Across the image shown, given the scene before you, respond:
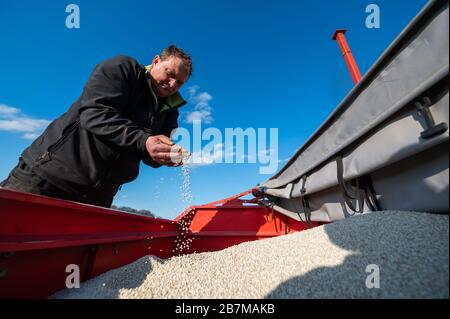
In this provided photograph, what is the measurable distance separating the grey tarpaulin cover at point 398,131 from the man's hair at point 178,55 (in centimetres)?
111

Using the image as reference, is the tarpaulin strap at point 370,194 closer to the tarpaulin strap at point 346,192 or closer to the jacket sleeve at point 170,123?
the tarpaulin strap at point 346,192

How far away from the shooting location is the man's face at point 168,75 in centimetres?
186

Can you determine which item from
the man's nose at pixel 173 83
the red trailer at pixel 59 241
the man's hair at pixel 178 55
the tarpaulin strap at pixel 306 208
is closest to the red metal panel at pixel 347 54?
the tarpaulin strap at pixel 306 208

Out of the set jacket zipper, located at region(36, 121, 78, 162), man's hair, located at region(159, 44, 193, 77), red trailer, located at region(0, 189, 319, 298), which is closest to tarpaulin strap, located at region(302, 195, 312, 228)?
red trailer, located at region(0, 189, 319, 298)

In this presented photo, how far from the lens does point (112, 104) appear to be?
161 cm

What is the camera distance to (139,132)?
147cm

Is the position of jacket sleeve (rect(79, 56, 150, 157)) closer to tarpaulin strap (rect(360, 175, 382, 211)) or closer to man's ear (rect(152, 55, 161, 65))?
man's ear (rect(152, 55, 161, 65))

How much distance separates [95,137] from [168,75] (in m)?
0.72

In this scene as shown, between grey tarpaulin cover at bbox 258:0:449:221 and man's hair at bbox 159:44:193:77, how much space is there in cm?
111

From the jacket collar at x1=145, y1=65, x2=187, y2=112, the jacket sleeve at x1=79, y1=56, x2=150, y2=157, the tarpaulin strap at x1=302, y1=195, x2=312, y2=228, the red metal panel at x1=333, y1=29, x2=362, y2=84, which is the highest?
the red metal panel at x1=333, y1=29, x2=362, y2=84

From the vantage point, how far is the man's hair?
1877mm

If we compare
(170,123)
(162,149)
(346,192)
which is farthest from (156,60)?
(346,192)

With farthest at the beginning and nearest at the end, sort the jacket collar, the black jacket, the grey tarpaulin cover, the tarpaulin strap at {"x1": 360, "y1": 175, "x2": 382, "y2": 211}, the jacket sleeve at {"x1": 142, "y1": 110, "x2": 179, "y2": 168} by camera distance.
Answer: the jacket sleeve at {"x1": 142, "y1": 110, "x2": 179, "y2": 168}, the jacket collar, the black jacket, the tarpaulin strap at {"x1": 360, "y1": 175, "x2": 382, "y2": 211}, the grey tarpaulin cover

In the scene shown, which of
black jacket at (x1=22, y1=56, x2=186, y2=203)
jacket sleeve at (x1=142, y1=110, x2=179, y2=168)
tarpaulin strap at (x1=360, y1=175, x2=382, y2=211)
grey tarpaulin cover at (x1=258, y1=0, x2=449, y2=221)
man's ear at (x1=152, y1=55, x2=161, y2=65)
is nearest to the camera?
grey tarpaulin cover at (x1=258, y1=0, x2=449, y2=221)
